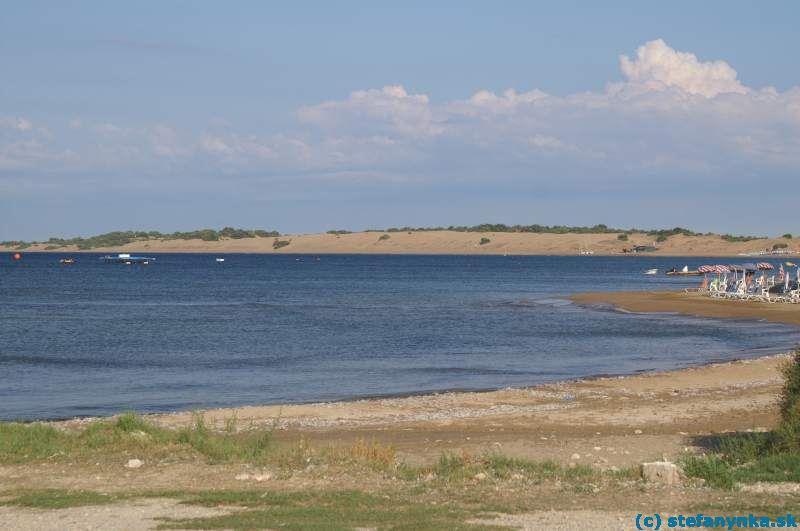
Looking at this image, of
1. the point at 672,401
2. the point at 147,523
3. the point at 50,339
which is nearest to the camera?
the point at 147,523

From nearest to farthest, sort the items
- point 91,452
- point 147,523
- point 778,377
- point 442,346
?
point 147,523 → point 91,452 → point 778,377 → point 442,346

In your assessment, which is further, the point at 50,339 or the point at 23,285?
the point at 23,285

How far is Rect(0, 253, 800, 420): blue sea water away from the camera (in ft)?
85.0

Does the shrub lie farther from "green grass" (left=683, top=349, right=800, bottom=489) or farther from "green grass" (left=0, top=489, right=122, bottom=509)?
"green grass" (left=0, top=489, right=122, bottom=509)

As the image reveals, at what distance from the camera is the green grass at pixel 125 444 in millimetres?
13195

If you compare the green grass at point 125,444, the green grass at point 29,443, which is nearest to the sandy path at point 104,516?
the green grass at point 125,444

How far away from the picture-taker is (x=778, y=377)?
82.4 ft

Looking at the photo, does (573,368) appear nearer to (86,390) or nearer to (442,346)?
(442,346)

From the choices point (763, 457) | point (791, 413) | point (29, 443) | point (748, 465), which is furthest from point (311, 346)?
point (748, 465)

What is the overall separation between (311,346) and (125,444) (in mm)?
23800

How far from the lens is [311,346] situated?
37406 mm

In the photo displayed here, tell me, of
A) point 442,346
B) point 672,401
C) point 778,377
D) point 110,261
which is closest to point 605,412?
point 672,401

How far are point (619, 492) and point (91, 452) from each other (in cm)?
696

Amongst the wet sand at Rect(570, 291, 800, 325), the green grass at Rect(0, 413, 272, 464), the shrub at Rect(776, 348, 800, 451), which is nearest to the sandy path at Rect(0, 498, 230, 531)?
the green grass at Rect(0, 413, 272, 464)
